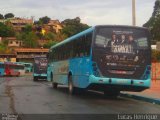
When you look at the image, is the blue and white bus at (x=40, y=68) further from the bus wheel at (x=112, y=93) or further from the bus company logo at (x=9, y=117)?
the bus company logo at (x=9, y=117)

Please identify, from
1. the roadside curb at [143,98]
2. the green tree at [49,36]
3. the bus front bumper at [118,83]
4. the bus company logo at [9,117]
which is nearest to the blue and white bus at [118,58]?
the bus front bumper at [118,83]

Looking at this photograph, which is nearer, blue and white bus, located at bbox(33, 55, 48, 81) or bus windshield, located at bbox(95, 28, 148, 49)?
bus windshield, located at bbox(95, 28, 148, 49)

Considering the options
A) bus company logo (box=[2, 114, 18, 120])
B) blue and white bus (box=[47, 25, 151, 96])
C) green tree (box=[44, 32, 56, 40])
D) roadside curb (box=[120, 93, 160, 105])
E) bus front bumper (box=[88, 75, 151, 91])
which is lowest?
roadside curb (box=[120, 93, 160, 105])

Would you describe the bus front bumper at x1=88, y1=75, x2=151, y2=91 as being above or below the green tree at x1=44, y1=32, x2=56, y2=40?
below

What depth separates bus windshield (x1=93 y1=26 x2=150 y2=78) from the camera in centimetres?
2017

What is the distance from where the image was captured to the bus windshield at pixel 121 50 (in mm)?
20172

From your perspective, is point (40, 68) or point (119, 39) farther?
point (40, 68)

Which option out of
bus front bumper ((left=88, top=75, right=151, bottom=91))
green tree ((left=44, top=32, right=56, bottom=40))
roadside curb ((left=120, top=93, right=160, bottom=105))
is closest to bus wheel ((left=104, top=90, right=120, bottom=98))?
roadside curb ((left=120, top=93, right=160, bottom=105))

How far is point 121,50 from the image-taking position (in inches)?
797

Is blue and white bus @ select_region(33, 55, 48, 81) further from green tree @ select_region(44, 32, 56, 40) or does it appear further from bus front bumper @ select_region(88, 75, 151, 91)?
green tree @ select_region(44, 32, 56, 40)

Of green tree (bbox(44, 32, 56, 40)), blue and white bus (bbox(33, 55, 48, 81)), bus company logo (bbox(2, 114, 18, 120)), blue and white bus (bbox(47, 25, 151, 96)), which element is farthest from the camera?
green tree (bbox(44, 32, 56, 40))

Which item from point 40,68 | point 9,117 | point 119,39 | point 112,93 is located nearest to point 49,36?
point 40,68

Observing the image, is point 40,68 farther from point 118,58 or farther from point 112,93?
point 118,58

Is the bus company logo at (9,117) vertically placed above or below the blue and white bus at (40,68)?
below
